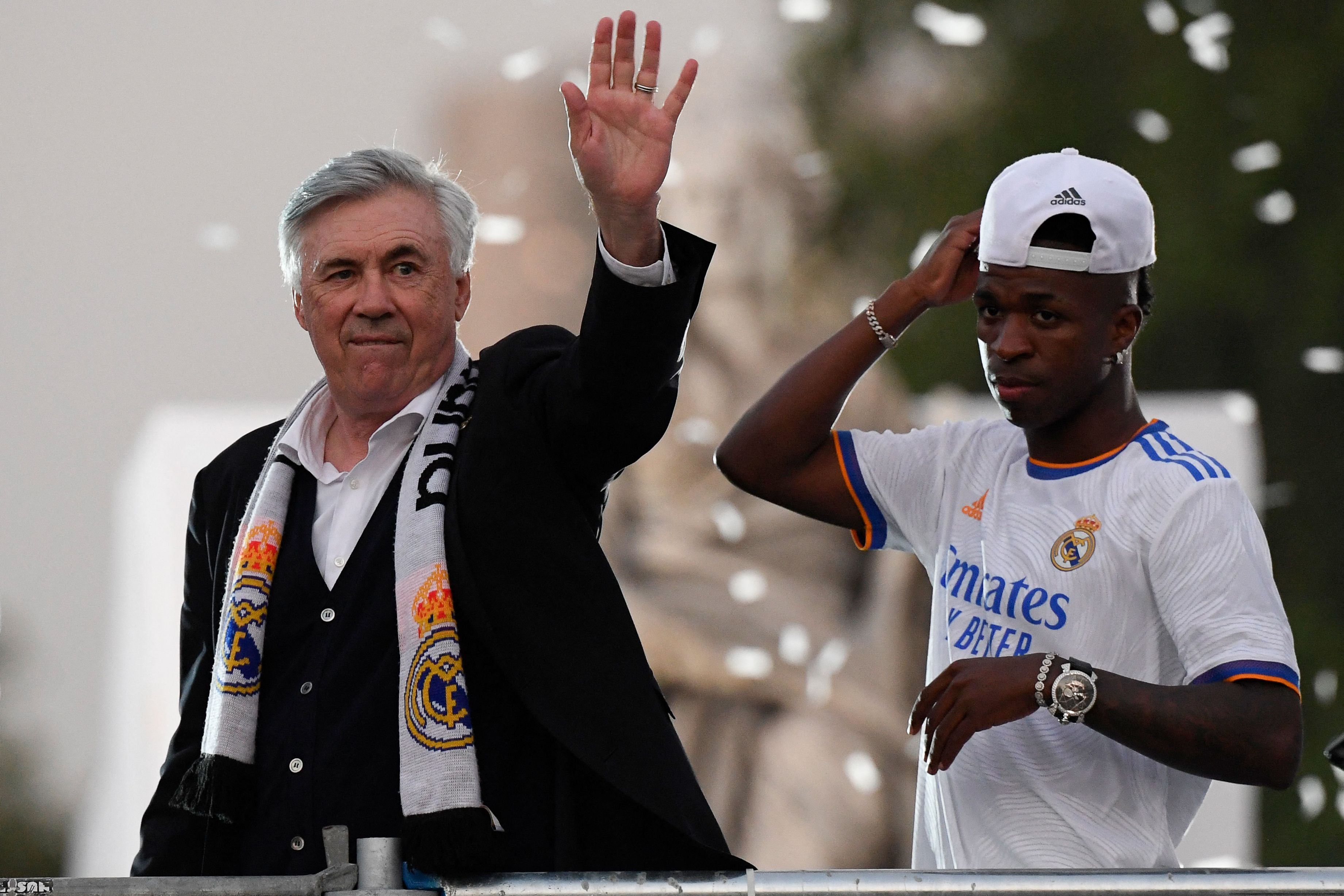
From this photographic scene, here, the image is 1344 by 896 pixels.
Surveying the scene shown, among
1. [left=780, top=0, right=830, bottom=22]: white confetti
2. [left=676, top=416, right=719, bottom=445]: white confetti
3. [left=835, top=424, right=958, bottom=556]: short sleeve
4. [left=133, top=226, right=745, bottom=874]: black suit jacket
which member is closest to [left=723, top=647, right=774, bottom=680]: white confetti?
[left=676, top=416, right=719, bottom=445]: white confetti

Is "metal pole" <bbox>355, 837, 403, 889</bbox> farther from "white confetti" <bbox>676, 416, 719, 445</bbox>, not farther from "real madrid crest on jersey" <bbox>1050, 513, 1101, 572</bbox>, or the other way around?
"white confetti" <bbox>676, 416, 719, 445</bbox>

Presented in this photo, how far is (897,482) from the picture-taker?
211 cm

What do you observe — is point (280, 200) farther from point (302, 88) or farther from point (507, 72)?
point (507, 72)

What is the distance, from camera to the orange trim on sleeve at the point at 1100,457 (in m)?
1.89

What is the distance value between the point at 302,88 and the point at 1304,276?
10.8 feet

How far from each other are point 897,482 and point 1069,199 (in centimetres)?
43

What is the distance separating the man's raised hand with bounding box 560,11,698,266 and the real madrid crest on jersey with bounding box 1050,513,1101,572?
0.57m

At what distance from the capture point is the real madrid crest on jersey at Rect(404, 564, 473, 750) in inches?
67.8

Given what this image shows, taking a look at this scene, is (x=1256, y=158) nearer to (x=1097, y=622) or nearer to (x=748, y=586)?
(x=748, y=586)

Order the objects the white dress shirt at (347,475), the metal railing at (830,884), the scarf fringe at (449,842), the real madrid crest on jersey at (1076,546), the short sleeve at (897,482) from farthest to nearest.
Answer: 1. the short sleeve at (897,482)
2. the white dress shirt at (347,475)
3. the real madrid crest on jersey at (1076,546)
4. the scarf fringe at (449,842)
5. the metal railing at (830,884)

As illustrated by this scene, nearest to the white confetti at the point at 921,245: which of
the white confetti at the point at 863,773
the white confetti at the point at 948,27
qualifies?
the white confetti at the point at 948,27

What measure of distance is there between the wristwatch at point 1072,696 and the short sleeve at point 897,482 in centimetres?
42

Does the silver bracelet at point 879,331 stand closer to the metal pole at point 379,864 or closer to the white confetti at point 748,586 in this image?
the metal pole at point 379,864

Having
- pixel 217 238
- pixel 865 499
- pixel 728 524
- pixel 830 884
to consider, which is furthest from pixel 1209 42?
pixel 830 884
